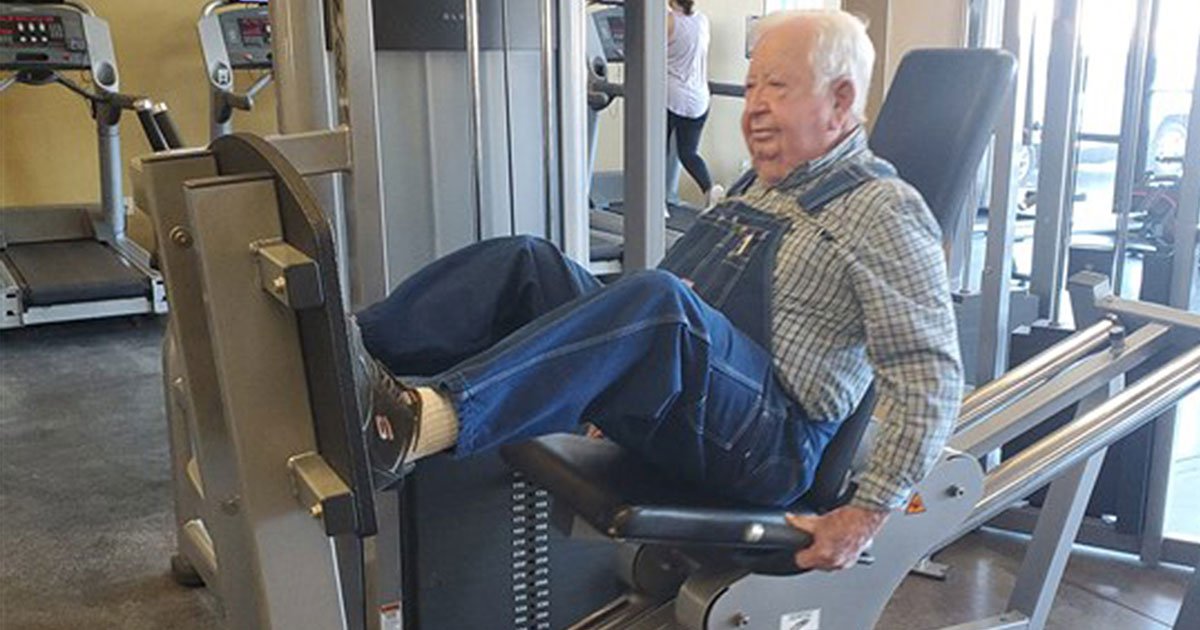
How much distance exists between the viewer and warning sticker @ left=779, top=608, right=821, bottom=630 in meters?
1.73

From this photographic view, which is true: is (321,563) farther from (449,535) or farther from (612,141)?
(612,141)

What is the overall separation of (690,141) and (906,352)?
5.10m

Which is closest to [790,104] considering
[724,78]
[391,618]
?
[391,618]

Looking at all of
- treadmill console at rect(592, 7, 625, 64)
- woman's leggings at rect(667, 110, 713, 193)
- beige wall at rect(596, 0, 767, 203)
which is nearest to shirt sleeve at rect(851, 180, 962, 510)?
treadmill console at rect(592, 7, 625, 64)

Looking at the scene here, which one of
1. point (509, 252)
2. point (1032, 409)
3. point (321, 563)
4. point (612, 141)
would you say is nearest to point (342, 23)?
point (509, 252)

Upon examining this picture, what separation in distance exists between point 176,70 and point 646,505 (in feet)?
17.7

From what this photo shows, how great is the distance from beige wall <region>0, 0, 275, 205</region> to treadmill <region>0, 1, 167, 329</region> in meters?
0.29

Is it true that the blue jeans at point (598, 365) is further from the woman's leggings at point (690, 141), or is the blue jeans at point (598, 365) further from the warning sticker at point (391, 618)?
the woman's leggings at point (690, 141)

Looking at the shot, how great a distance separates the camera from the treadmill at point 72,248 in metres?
4.98

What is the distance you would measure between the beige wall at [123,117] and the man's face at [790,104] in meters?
4.84

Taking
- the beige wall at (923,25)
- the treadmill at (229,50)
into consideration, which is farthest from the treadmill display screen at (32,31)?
the beige wall at (923,25)

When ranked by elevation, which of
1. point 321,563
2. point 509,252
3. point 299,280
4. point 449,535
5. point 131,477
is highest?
point 299,280

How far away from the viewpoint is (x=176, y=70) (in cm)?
616

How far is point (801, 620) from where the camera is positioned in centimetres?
174
